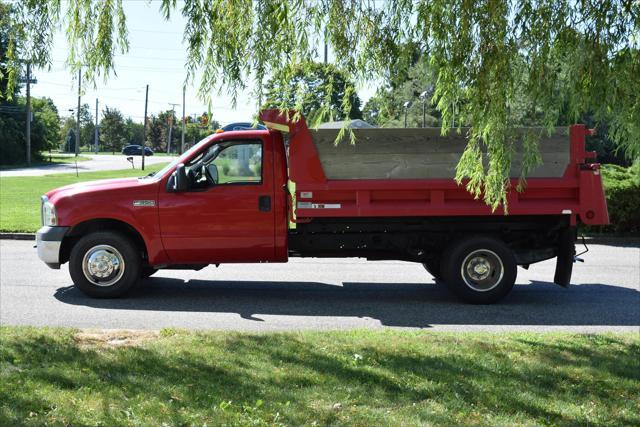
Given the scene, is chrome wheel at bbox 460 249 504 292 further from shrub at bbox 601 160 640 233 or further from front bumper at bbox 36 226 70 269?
shrub at bbox 601 160 640 233

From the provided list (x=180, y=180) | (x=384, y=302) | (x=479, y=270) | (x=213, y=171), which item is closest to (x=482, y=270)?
(x=479, y=270)

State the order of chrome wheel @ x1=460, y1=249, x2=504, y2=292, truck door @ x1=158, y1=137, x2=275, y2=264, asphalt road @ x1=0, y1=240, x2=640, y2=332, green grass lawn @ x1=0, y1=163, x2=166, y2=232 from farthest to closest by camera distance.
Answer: green grass lawn @ x1=0, y1=163, x2=166, y2=232
chrome wheel @ x1=460, y1=249, x2=504, y2=292
truck door @ x1=158, y1=137, x2=275, y2=264
asphalt road @ x1=0, y1=240, x2=640, y2=332

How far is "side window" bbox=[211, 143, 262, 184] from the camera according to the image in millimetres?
9422

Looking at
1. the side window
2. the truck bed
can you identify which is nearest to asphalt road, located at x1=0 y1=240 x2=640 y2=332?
the truck bed

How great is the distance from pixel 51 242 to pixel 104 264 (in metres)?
0.70

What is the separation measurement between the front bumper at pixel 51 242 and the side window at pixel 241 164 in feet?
6.68

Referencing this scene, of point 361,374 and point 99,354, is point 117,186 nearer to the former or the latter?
point 99,354

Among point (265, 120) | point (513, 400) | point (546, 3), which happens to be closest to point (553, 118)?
point (546, 3)

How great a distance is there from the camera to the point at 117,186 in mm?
9500

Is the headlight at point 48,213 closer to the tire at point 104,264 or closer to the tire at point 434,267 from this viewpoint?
the tire at point 104,264

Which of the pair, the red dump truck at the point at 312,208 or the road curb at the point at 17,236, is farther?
the road curb at the point at 17,236

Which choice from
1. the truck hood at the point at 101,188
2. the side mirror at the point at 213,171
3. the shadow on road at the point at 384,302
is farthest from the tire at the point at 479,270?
the truck hood at the point at 101,188

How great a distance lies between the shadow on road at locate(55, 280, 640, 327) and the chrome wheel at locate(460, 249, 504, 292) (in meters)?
0.27

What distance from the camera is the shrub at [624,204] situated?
673 inches
